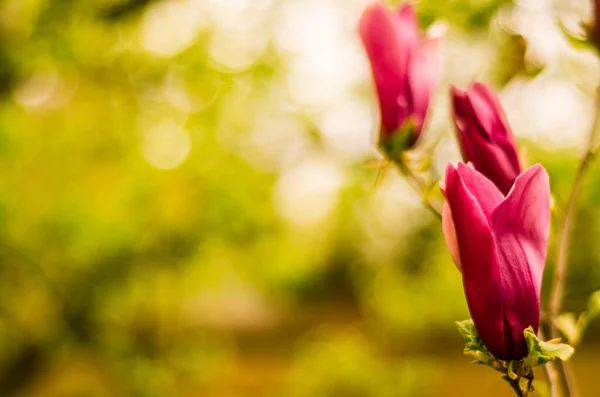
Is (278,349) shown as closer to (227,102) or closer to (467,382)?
(467,382)

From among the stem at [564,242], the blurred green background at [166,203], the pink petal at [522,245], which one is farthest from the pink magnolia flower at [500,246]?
the blurred green background at [166,203]

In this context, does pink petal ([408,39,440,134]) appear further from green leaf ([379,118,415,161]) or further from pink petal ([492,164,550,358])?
pink petal ([492,164,550,358])

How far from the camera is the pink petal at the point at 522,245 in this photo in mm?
294

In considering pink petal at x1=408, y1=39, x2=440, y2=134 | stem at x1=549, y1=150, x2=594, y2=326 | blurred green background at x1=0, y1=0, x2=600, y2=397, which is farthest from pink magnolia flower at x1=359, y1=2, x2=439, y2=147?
blurred green background at x1=0, y1=0, x2=600, y2=397

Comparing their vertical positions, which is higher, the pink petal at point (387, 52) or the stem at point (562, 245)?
the pink petal at point (387, 52)

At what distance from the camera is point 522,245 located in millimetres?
309

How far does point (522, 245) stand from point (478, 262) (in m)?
0.03

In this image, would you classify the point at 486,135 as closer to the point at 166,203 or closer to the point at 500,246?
Answer: the point at 500,246

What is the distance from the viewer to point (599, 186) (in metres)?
1.63

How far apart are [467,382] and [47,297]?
3246mm

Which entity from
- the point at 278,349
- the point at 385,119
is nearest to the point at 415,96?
the point at 385,119

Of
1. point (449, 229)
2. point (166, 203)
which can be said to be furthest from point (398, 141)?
point (166, 203)

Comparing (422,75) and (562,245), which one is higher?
(422,75)

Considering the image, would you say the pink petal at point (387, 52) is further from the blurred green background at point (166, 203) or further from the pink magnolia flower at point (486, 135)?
the blurred green background at point (166, 203)
